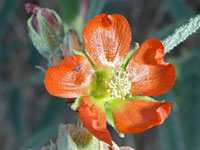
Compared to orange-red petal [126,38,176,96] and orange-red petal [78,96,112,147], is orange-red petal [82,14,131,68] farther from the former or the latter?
orange-red petal [78,96,112,147]

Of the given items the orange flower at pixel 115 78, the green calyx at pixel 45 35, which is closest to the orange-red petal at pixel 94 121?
the orange flower at pixel 115 78

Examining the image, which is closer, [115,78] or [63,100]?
[115,78]

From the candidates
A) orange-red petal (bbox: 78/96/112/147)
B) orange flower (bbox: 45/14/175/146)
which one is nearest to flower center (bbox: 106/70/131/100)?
orange flower (bbox: 45/14/175/146)

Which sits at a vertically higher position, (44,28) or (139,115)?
(44,28)

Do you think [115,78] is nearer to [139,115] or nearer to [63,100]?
[139,115]

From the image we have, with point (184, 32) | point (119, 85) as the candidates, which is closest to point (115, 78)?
point (119, 85)

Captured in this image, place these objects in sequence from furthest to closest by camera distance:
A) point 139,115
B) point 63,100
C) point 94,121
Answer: point 63,100 → point 139,115 → point 94,121

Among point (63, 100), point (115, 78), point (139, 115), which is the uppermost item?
point (115, 78)

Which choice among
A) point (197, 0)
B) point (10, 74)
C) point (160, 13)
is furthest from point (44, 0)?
point (197, 0)
